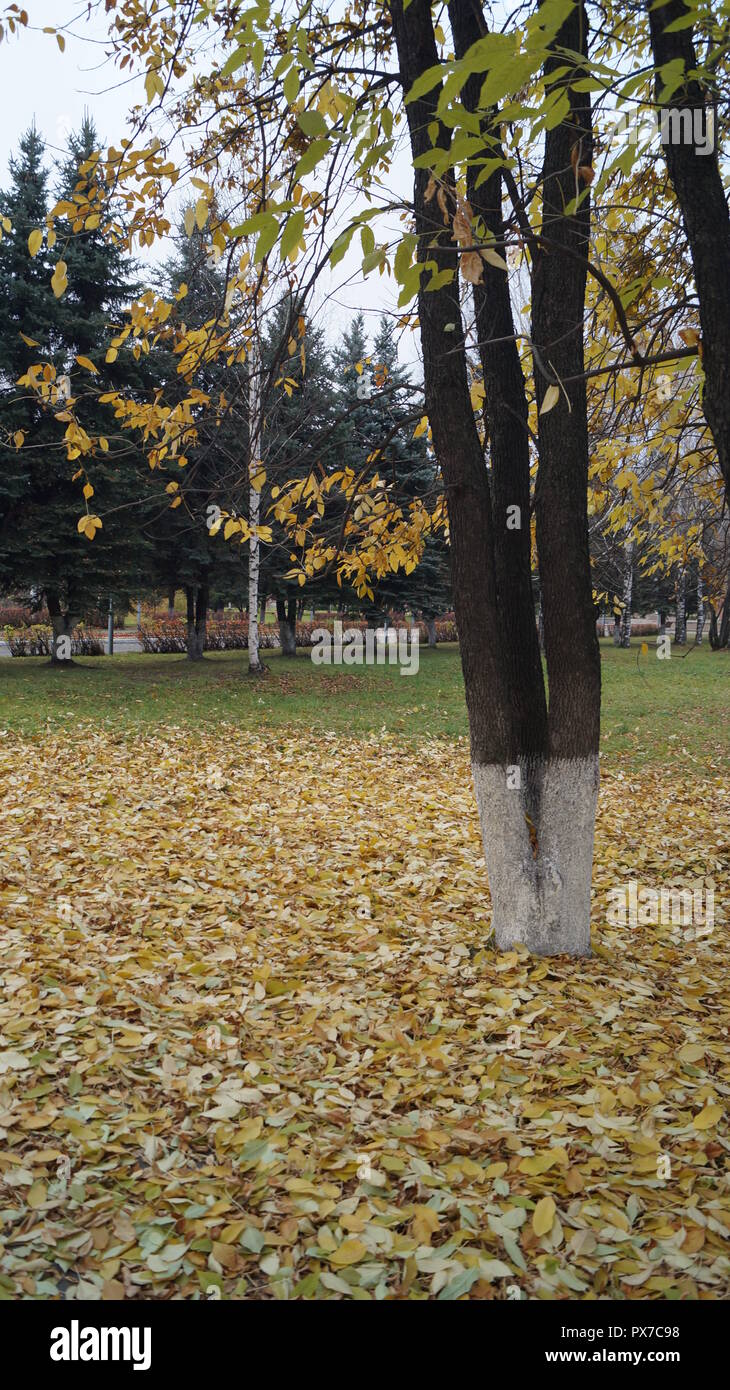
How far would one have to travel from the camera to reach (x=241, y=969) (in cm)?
401

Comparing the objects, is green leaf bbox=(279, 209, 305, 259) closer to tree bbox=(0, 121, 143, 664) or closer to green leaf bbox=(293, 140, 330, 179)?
green leaf bbox=(293, 140, 330, 179)

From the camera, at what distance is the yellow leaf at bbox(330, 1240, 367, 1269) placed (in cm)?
224

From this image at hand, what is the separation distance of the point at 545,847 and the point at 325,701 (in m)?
11.0

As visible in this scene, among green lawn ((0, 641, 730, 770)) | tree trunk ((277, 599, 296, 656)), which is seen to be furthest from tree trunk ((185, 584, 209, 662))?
tree trunk ((277, 599, 296, 656))

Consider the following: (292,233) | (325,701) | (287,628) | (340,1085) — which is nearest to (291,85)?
(292,233)

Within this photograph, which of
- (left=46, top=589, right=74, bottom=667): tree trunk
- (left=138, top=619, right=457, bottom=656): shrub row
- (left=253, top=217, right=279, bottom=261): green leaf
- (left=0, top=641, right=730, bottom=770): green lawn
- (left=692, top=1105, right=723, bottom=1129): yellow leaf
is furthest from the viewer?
(left=138, top=619, right=457, bottom=656): shrub row

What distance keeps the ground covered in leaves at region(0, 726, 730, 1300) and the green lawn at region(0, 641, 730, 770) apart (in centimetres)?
530

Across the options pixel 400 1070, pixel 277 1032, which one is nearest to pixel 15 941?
pixel 277 1032

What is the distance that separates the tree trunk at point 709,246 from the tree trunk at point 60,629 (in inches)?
623

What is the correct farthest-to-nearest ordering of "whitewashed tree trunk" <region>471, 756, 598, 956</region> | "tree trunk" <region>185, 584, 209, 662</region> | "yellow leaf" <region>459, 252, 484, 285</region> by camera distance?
"tree trunk" <region>185, 584, 209, 662</region> → "whitewashed tree trunk" <region>471, 756, 598, 956</region> → "yellow leaf" <region>459, 252, 484, 285</region>

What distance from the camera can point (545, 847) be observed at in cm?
395

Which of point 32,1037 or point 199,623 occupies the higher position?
point 199,623

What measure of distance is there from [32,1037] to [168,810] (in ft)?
12.3
